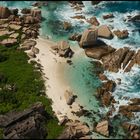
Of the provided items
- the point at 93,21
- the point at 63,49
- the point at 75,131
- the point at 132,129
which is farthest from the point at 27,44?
the point at 132,129

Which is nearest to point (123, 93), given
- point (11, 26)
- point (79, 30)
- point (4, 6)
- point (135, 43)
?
point (135, 43)

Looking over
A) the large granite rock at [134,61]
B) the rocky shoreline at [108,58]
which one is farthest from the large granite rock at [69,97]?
the large granite rock at [134,61]

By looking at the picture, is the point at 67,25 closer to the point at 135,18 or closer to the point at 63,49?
the point at 63,49

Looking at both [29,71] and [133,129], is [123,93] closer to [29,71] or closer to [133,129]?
[133,129]

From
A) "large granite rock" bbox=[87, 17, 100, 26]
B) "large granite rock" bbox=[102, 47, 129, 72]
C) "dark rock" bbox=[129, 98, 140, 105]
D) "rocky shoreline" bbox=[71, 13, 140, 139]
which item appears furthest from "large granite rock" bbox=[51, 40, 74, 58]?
"dark rock" bbox=[129, 98, 140, 105]

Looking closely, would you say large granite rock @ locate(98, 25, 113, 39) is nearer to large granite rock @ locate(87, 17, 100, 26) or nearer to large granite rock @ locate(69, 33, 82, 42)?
large granite rock @ locate(69, 33, 82, 42)

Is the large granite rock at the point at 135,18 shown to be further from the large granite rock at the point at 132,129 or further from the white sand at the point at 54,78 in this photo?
the large granite rock at the point at 132,129

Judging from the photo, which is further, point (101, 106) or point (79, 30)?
point (79, 30)
